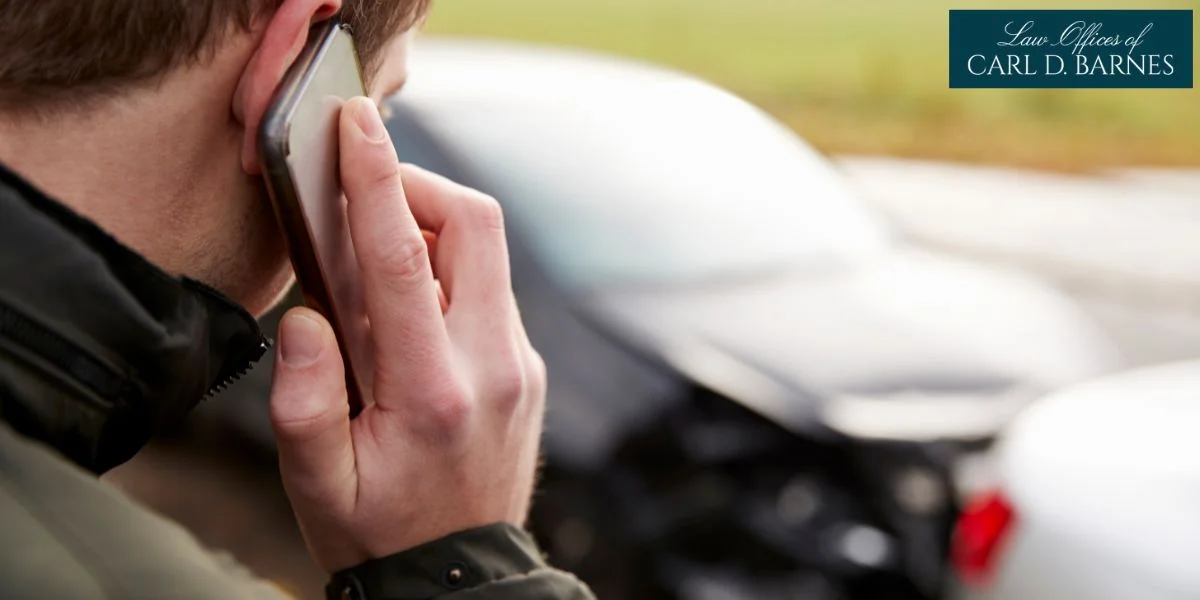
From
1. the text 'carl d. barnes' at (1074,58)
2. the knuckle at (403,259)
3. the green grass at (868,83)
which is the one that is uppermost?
the green grass at (868,83)

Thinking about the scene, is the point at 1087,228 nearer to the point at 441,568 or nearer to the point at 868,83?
the point at 868,83

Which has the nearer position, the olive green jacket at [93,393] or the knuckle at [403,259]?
the olive green jacket at [93,393]

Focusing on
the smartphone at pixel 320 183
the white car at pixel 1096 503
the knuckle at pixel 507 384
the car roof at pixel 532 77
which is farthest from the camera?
the car roof at pixel 532 77

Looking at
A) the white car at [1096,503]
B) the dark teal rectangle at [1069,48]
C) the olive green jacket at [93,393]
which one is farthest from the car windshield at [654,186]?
the olive green jacket at [93,393]

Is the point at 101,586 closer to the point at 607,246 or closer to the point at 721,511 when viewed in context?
the point at 721,511

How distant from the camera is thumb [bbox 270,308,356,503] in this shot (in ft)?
4.10

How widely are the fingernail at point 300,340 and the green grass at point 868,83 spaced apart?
9463 mm

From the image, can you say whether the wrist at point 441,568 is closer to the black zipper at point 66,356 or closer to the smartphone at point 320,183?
the smartphone at point 320,183

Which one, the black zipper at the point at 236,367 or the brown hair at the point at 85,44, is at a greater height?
the brown hair at the point at 85,44

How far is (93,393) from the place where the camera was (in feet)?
3.32

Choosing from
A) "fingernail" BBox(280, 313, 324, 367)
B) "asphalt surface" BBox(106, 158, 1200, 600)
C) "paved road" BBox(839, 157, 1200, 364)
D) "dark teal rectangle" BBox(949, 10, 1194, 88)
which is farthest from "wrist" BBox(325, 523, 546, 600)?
"paved road" BBox(839, 157, 1200, 364)

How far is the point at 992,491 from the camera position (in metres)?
2.64

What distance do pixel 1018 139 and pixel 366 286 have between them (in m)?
10.6

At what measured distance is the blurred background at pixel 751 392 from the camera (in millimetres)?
2562
